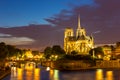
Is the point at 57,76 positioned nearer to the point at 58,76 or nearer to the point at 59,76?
the point at 58,76

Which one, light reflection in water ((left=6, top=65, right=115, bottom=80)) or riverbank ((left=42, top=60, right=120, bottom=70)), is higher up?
riverbank ((left=42, top=60, right=120, bottom=70))

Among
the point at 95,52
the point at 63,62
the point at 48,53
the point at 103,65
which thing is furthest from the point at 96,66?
the point at 48,53

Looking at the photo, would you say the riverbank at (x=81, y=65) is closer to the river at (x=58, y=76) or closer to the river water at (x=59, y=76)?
the river at (x=58, y=76)

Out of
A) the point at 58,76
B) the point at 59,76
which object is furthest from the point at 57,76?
the point at 59,76

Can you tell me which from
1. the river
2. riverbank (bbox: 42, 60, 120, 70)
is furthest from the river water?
riverbank (bbox: 42, 60, 120, 70)

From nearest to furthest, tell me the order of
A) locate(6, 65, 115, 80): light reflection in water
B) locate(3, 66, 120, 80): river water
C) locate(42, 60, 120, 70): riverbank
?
locate(3, 66, 120, 80): river water < locate(6, 65, 115, 80): light reflection in water < locate(42, 60, 120, 70): riverbank

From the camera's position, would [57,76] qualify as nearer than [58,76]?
No

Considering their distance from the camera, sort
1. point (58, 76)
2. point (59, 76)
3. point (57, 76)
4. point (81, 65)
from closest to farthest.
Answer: point (58, 76) → point (59, 76) → point (57, 76) → point (81, 65)

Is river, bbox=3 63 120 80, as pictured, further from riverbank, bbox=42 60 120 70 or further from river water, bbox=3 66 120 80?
riverbank, bbox=42 60 120 70

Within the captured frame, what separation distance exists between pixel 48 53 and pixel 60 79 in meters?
102

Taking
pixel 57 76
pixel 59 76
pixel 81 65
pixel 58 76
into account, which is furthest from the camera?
pixel 81 65

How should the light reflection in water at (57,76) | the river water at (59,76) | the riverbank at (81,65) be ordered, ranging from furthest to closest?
the riverbank at (81,65), the light reflection in water at (57,76), the river water at (59,76)

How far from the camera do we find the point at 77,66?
433 feet

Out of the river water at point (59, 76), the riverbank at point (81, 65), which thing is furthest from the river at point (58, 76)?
the riverbank at point (81, 65)
